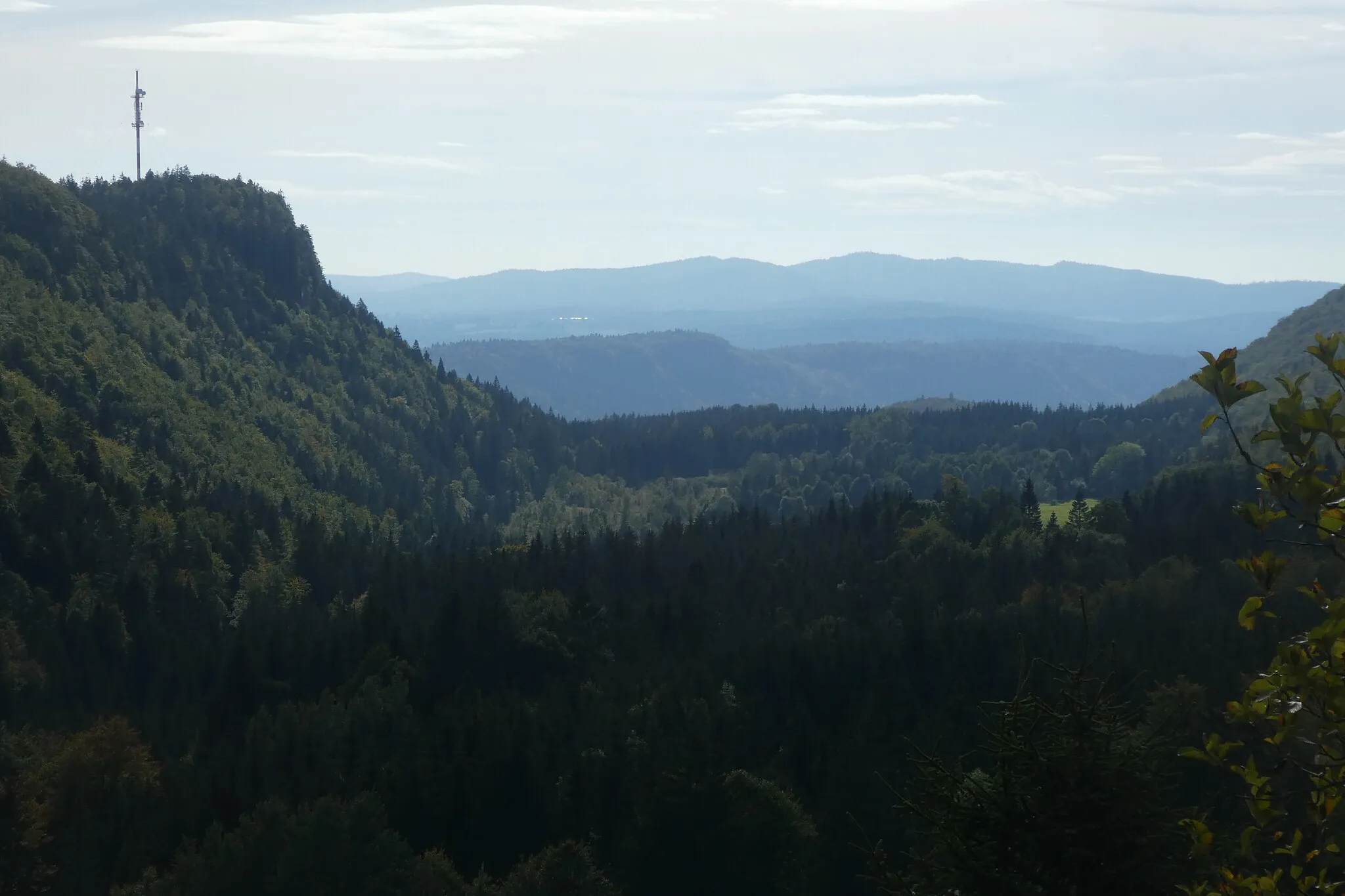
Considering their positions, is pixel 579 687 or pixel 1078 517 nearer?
pixel 579 687

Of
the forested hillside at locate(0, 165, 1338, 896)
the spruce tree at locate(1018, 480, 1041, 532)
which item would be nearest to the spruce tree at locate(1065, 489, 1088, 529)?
the forested hillside at locate(0, 165, 1338, 896)

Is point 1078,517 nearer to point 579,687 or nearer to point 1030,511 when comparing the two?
point 1030,511

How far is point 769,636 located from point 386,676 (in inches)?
1256

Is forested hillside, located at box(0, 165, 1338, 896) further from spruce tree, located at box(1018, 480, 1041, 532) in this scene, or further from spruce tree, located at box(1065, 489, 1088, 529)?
spruce tree, located at box(1065, 489, 1088, 529)

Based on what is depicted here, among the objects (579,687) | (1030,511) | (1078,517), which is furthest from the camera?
(1030,511)

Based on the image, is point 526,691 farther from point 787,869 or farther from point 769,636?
point 787,869

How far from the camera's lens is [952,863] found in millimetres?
16375

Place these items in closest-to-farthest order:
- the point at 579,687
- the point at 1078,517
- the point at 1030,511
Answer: the point at 579,687 < the point at 1078,517 < the point at 1030,511

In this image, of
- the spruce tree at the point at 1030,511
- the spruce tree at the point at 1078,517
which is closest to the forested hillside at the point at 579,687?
the spruce tree at the point at 1030,511

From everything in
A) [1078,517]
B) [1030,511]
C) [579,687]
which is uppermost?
[1030,511]

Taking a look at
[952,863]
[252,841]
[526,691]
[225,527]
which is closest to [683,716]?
[526,691]

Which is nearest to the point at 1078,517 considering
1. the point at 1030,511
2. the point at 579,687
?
the point at 1030,511

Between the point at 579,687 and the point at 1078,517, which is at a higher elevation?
the point at 1078,517

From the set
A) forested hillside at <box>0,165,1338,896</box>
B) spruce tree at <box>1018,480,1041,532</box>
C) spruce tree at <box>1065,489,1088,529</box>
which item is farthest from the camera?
spruce tree at <box>1018,480,1041,532</box>
